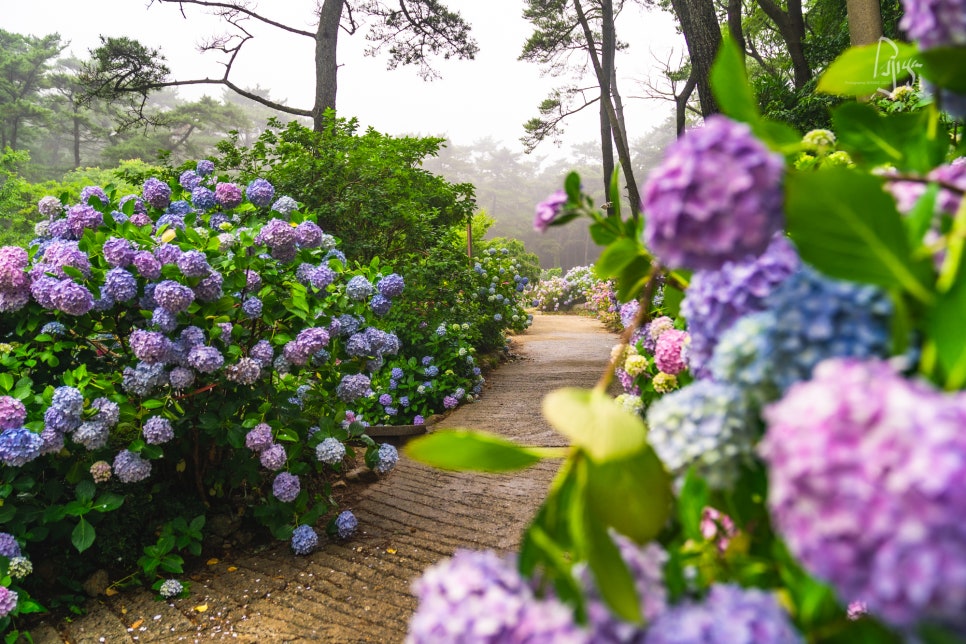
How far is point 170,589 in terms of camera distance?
2.50 metres

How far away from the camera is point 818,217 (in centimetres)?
33

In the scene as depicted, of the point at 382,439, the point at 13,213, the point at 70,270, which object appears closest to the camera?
the point at 70,270

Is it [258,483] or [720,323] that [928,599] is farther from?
[258,483]

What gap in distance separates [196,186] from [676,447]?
129 inches

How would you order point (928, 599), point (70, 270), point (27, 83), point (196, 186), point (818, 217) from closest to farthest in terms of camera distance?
point (928, 599)
point (818, 217)
point (70, 270)
point (196, 186)
point (27, 83)

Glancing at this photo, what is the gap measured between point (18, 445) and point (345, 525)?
138 centimetres

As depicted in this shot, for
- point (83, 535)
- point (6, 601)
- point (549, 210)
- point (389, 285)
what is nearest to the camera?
point (549, 210)

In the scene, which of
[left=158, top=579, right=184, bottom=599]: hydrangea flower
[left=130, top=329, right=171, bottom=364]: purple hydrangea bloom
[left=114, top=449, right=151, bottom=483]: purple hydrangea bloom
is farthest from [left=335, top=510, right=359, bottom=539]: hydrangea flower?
[left=130, top=329, right=171, bottom=364]: purple hydrangea bloom

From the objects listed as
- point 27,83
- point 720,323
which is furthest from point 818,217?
point 27,83

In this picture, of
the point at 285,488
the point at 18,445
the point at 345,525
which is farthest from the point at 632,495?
the point at 345,525

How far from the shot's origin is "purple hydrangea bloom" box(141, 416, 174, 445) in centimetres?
235

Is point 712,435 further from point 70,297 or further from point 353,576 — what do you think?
point 353,576

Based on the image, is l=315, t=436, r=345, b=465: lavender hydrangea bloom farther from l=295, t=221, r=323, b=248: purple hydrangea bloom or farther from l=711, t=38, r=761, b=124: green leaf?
l=711, t=38, r=761, b=124: green leaf

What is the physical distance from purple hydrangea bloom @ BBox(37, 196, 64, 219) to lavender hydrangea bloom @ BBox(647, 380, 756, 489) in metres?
3.10
